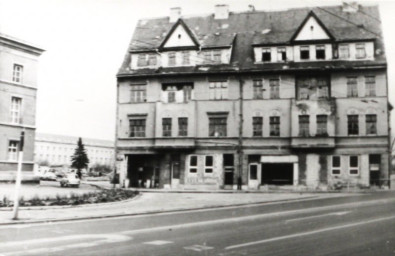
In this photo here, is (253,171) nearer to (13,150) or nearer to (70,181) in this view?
(70,181)

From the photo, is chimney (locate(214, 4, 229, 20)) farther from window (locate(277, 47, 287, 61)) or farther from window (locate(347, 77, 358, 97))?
window (locate(347, 77, 358, 97))

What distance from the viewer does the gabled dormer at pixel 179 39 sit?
37.1 meters

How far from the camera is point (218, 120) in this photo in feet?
120

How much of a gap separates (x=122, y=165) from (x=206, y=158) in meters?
7.11

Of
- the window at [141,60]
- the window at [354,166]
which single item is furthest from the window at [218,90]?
→ the window at [354,166]

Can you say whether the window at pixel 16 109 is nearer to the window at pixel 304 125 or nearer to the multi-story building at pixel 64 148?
the multi-story building at pixel 64 148

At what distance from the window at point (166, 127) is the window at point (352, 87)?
543 inches

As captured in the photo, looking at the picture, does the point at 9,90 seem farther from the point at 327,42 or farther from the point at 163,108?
the point at 327,42

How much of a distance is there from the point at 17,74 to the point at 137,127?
32.7ft

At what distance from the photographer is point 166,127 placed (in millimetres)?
37062

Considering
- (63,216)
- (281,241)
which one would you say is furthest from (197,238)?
(63,216)

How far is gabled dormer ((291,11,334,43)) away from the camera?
3456 cm

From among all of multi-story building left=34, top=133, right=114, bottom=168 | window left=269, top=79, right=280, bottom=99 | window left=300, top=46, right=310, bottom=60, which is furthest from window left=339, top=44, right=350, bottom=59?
multi-story building left=34, top=133, right=114, bottom=168

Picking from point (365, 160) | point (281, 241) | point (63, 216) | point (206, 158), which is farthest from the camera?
point (206, 158)
